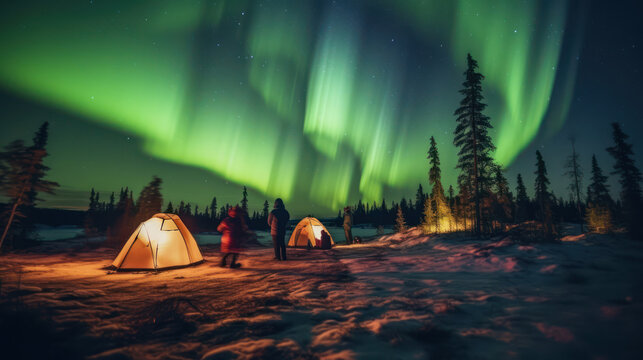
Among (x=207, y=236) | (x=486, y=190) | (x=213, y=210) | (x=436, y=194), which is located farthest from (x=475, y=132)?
(x=213, y=210)

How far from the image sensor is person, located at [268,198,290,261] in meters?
9.71

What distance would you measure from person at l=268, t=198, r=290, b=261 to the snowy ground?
10.7 feet

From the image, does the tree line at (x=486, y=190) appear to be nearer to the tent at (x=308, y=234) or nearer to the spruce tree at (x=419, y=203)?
the tent at (x=308, y=234)

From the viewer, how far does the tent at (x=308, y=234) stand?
49.3 ft

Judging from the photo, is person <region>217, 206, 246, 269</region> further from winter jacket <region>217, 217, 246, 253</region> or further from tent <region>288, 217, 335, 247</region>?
tent <region>288, 217, 335, 247</region>

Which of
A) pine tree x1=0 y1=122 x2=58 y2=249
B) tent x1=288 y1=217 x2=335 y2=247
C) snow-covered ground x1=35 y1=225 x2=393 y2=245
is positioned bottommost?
snow-covered ground x1=35 y1=225 x2=393 y2=245

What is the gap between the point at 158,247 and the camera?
7855 millimetres

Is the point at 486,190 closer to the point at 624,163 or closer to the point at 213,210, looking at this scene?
the point at 624,163

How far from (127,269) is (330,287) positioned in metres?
6.87

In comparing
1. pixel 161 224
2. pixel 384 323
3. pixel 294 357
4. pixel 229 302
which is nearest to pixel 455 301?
pixel 384 323

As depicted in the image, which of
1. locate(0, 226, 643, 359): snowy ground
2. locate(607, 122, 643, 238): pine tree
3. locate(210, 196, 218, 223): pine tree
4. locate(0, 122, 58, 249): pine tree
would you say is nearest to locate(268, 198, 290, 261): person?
locate(0, 226, 643, 359): snowy ground

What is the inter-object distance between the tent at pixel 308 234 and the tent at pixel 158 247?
297 inches

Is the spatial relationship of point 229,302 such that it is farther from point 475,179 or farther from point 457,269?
point 475,179

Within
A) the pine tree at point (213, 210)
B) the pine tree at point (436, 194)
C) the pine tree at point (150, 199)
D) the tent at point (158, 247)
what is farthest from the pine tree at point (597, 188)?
the pine tree at point (213, 210)
